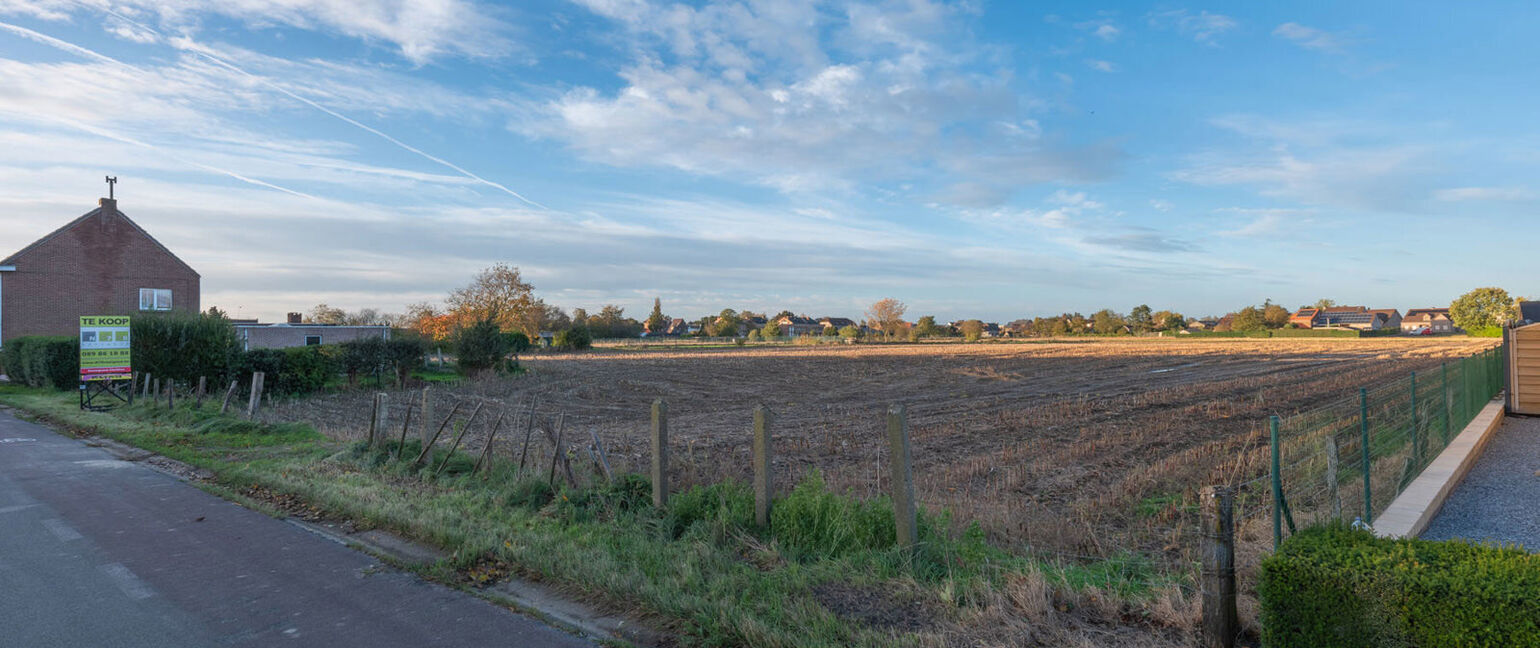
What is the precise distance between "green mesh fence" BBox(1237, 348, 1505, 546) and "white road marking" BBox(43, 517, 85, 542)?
406 inches

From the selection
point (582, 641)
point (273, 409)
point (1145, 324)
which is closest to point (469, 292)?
point (273, 409)

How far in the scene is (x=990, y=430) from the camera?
15.5 metres

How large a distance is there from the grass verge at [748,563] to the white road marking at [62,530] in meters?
1.81

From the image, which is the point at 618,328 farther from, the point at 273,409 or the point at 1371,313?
the point at 1371,313

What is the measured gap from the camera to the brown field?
8367 mm

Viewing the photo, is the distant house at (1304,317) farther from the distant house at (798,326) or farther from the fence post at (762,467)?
the fence post at (762,467)

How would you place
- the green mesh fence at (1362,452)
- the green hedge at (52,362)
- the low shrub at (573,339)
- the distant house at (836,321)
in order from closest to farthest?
the green mesh fence at (1362,452)
the green hedge at (52,362)
the low shrub at (573,339)
the distant house at (836,321)

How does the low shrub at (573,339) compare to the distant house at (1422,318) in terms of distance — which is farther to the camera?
the distant house at (1422,318)

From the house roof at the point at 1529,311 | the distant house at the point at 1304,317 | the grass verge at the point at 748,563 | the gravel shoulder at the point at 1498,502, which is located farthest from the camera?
the distant house at the point at 1304,317

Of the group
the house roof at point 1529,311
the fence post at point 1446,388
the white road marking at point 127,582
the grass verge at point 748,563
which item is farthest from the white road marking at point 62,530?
the house roof at point 1529,311

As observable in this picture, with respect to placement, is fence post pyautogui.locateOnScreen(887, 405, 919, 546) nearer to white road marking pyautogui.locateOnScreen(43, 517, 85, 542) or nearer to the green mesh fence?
the green mesh fence

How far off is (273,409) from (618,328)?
9574 centimetres

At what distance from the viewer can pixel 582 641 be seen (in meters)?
4.83

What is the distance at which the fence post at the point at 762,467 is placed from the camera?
22.1 feet
